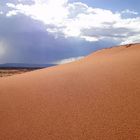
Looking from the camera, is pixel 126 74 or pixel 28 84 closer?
pixel 126 74

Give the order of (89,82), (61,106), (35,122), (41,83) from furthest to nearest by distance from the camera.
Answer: (41,83) < (89,82) < (61,106) < (35,122)

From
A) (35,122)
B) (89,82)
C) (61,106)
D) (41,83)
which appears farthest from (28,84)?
(35,122)

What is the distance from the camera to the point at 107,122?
4230mm

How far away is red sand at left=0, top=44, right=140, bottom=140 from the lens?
13.4 feet

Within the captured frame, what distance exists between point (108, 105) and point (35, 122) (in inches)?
49.2

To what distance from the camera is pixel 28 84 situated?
7.34 meters

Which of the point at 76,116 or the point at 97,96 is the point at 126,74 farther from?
the point at 76,116

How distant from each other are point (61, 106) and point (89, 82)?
139 cm

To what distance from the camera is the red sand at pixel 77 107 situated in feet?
13.4

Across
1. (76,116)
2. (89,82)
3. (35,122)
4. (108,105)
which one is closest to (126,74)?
(89,82)

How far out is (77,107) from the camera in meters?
5.04

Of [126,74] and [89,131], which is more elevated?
[126,74]

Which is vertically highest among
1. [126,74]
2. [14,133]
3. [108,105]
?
[126,74]

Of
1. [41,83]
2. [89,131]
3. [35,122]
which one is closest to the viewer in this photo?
[89,131]
